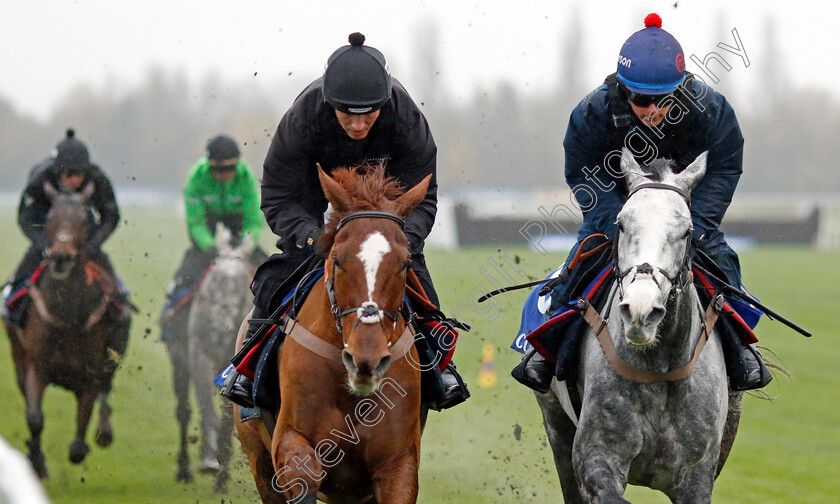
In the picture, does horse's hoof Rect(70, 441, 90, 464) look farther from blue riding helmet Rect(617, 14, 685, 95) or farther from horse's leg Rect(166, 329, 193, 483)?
blue riding helmet Rect(617, 14, 685, 95)

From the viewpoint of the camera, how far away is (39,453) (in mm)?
8219

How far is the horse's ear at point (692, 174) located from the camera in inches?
178

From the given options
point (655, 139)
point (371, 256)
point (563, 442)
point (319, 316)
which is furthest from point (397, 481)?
point (655, 139)

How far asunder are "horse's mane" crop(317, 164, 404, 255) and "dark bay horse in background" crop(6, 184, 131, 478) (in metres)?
4.40

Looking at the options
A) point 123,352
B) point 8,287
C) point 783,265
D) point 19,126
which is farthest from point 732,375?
point 19,126

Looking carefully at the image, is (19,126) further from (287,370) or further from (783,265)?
(287,370)

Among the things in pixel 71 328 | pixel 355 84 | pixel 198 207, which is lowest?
pixel 71 328

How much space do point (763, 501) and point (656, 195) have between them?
4412 mm

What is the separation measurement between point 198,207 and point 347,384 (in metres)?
4.99

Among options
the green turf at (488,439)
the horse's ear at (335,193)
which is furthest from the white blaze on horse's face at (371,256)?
the green turf at (488,439)

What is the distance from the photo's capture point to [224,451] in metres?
8.32

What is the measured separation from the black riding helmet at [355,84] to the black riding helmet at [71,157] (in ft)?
14.5

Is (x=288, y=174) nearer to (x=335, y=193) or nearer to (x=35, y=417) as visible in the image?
(x=335, y=193)

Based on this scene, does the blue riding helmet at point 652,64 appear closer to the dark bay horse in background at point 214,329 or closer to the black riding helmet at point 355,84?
the black riding helmet at point 355,84
